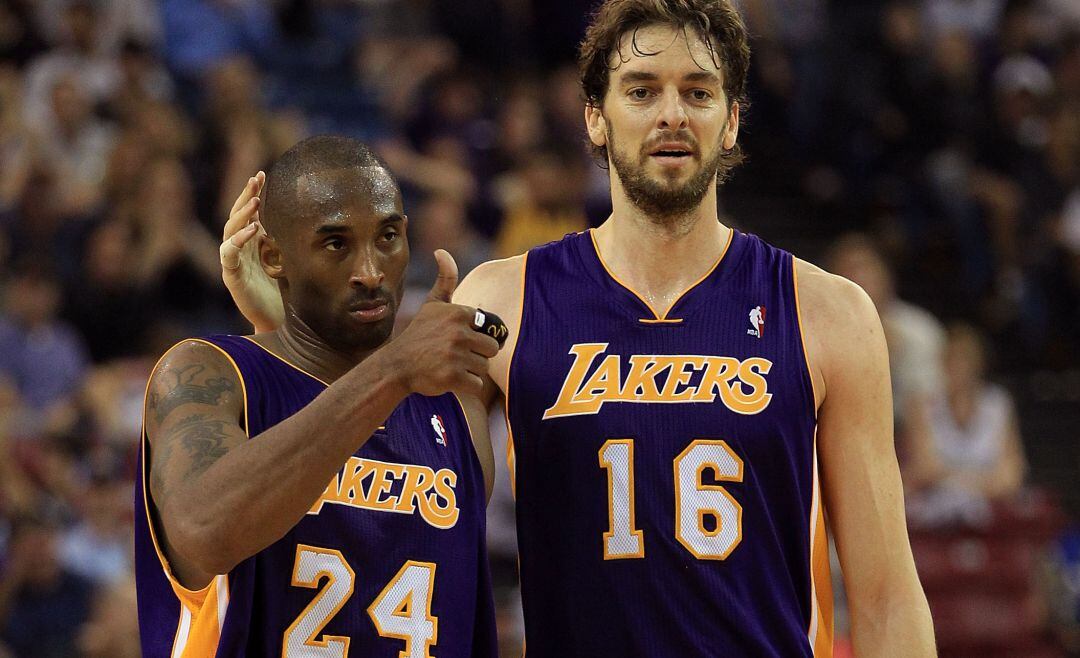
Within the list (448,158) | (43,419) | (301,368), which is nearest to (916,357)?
(448,158)

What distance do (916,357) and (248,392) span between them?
820cm

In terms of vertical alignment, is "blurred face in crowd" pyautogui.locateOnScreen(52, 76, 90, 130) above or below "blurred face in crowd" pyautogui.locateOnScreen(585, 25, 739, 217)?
above

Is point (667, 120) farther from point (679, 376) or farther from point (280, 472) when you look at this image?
point (280, 472)

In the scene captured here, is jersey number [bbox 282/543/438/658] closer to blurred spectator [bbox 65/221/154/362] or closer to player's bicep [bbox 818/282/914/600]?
player's bicep [bbox 818/282/914/600]

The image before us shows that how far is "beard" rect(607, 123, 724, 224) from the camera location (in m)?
4.38

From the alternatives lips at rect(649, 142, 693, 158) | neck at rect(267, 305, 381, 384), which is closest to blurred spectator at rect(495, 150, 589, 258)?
lips at rect(649, 142, 693, 158)

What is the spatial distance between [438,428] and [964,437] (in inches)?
302

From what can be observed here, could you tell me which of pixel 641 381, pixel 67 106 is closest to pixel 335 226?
pixel 641 381

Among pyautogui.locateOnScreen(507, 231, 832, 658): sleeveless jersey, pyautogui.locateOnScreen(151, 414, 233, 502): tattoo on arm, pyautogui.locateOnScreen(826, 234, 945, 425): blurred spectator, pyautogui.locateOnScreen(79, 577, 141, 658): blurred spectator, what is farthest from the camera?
pyautogui.locateOnScreen(826, 234, 945, 425): blurred spectator

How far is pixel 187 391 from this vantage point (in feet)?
11.9

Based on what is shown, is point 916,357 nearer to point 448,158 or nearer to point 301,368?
point 448,158

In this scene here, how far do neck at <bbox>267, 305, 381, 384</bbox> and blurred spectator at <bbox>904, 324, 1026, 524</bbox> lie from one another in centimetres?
742

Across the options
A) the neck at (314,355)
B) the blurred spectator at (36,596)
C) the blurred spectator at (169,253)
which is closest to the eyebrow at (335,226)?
the neck at (314,355)

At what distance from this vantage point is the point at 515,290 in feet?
15.1
